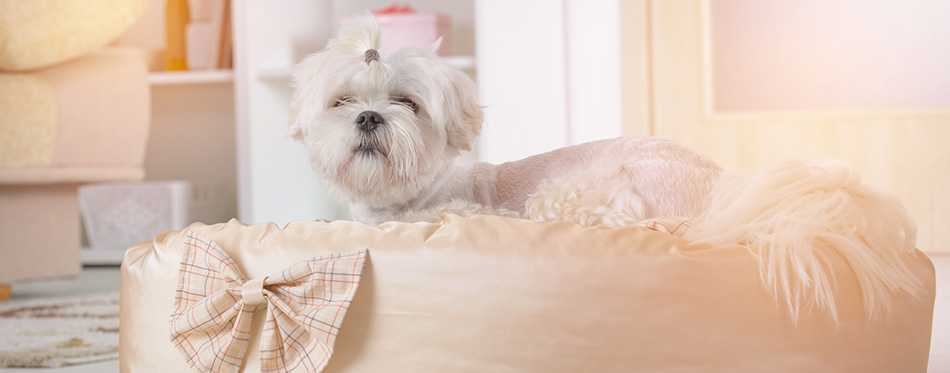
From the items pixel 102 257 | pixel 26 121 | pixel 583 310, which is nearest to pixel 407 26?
pixel 26 121

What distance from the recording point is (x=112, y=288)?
2.39 metres

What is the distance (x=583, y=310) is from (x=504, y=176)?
477 millimetres

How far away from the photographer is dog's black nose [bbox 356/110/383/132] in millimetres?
1027

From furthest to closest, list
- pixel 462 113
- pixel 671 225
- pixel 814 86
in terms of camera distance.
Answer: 1. pixel 814 86
2. pixel 462 113
3. pixel 671 225

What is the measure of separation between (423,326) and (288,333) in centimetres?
14

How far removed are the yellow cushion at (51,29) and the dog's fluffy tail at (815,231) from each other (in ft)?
6.03

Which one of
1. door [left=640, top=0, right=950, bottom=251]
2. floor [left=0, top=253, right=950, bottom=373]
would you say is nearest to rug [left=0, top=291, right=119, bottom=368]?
floor [left=0, top=253, right=950, bottom=373]

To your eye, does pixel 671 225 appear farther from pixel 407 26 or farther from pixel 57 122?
pixel 57 122

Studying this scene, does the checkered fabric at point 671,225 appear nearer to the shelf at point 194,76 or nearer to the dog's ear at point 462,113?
the dog's ear at point 462,113

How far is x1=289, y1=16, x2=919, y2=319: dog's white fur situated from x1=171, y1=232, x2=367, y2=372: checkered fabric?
0.80 ft

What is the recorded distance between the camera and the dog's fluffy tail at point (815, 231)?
784 millimetres

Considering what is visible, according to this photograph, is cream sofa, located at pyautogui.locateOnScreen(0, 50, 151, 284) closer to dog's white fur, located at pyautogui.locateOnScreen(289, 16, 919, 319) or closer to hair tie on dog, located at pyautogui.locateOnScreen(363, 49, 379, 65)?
dog's white fur, located at pyautogui.locateOnScreen(289, 16, 919, 319)

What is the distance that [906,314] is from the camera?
2.68 ft

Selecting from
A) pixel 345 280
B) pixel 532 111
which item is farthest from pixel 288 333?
pixel 532 111
